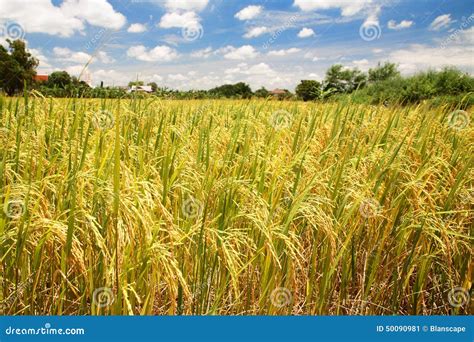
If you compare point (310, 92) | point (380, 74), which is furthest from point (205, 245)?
point (380, 74)

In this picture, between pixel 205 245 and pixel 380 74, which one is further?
pixel 380 74

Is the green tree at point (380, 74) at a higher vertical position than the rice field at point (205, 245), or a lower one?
higher

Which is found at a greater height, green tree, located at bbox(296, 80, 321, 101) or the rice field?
green tree, located at bbox(296, 80, 321, 101)

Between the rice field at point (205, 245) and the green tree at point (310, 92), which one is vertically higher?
the green tree at point (310, 92)

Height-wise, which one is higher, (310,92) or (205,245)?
(310,92)

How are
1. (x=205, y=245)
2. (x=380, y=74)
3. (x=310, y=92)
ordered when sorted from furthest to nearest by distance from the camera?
(x=380, y=74) < (x=310, y=92) < (x=205, y=245)

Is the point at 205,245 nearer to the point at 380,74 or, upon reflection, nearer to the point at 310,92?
the point at 310,92

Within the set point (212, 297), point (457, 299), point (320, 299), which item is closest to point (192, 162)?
point (212, 297)

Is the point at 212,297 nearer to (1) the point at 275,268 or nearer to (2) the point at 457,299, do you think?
(1) the point at 275,268

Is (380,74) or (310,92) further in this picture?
(380,74)

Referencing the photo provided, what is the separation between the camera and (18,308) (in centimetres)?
184

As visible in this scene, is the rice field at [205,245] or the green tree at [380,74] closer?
the rice field at [205,245]

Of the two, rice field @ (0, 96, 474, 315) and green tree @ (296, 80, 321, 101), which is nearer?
rice field @ (0, 96, 474, 315)

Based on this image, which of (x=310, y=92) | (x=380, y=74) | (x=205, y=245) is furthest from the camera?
(x=380, y=74)
